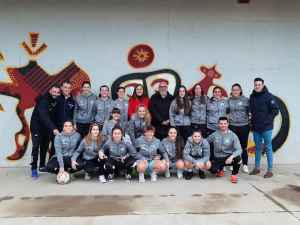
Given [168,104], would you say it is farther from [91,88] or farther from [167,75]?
[91,88]

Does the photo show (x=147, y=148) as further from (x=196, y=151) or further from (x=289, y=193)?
(x=289, y=193)

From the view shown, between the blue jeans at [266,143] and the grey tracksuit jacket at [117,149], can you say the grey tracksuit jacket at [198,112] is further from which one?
the grey tracksuit jacket at [117,149]

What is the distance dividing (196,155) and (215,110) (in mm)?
873

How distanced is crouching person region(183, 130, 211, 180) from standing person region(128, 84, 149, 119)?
3.34 feet

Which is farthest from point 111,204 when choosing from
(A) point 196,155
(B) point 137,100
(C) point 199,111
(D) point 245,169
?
(D) point 245,169

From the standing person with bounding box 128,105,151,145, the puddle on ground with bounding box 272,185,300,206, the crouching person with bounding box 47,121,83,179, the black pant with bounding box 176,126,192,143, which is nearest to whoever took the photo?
the puddle on ground with bounding box 272,185,300,206

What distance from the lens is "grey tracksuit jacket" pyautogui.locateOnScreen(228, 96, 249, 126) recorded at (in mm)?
6324

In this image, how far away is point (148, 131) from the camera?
5.85 meters

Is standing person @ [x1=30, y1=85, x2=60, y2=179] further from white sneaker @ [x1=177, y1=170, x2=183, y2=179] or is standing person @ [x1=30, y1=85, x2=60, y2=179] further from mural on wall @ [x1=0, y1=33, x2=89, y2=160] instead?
white sneaker @ [x1=177, y1=170, x2=183, y2=179]

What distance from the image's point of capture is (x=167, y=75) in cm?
697

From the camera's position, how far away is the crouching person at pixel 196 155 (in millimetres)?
5840

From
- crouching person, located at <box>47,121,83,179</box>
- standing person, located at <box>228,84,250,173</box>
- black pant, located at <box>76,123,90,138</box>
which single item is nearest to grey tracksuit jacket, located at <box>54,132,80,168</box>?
crouching person, located at <box>47,121,83,179</box>

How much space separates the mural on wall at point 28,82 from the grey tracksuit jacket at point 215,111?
2.32 m

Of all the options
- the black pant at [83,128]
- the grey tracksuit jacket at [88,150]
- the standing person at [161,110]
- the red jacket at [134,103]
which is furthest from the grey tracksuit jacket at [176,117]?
the black pant at [83,128]
